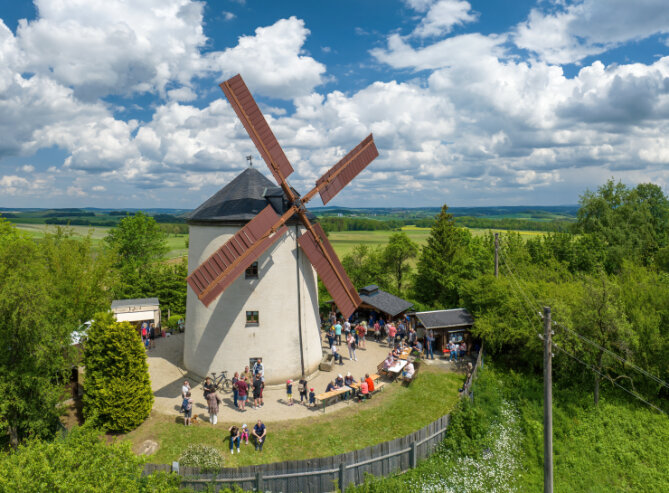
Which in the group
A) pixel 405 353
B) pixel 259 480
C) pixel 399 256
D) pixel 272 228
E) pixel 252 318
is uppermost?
pixel 272 228

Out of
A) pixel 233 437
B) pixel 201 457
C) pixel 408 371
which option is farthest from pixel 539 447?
pixel 201 457

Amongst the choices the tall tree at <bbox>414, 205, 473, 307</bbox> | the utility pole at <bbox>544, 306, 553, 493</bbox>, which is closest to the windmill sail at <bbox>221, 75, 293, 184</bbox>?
the utility pole at <bbox>544, 306, 553, 493</bbox>

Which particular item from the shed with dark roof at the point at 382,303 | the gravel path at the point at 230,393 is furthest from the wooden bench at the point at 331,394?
the shed with dark roof at the point at 382,303

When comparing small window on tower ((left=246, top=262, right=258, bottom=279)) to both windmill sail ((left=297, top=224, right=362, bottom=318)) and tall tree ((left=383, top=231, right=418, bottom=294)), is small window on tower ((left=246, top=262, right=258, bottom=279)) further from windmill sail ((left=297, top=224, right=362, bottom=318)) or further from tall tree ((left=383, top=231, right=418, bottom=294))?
tall tree ((left=383, top=231, right=418, bottom=294))

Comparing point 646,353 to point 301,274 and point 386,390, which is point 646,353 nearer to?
point 386,390

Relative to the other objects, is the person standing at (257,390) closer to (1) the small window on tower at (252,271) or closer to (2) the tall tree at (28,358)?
(1) the small window on tower at (252,271)

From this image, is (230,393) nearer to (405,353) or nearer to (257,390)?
(257,390)
